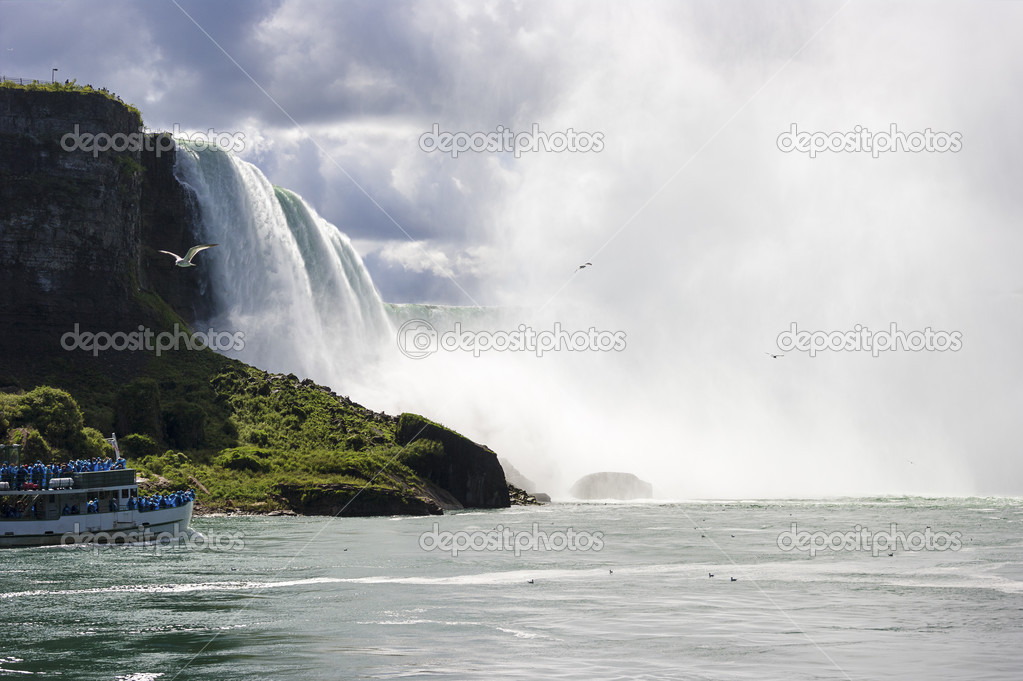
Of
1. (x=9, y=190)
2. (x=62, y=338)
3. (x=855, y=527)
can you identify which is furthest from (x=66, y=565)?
(x=9, y=190)

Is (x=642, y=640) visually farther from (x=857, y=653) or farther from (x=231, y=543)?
(x=231, y=543)

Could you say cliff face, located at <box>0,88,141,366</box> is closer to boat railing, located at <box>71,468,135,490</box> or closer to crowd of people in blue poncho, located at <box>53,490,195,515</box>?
crowd of people in blue poncho, located at <box>53,490,195,515</box>

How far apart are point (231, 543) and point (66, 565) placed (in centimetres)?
1172

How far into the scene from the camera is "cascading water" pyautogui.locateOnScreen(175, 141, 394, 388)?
130m

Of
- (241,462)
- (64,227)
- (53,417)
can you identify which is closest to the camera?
(53,417)

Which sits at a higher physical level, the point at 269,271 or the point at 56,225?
the point at 269,271

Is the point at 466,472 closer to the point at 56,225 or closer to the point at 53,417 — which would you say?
the point at 53,417

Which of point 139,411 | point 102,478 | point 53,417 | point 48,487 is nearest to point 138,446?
point 139,411

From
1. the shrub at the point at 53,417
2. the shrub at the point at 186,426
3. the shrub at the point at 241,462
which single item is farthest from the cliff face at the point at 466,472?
the shrub at the point at 53,417

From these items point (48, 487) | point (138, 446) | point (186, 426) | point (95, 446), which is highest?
point (186, 426)

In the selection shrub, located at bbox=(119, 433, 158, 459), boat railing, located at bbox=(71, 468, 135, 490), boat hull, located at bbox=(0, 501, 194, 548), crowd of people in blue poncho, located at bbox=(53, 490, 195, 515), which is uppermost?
shrub, located at bbox=(119, 433, 158, 459)

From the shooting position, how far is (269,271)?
13250cm

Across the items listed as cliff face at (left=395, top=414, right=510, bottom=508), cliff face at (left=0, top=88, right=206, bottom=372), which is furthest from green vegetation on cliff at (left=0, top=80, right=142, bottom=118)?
cliff face at (left=395, top=414, right=510, bottom=508)

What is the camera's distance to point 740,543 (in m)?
64.9
